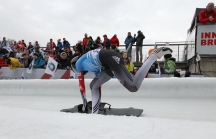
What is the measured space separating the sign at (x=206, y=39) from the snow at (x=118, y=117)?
241 cm

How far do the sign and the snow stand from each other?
2409 millimetres

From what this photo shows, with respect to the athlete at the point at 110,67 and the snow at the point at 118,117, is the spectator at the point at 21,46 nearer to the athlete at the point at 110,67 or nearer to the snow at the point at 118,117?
the snow at the point at 118,117

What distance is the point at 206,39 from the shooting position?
6.27m

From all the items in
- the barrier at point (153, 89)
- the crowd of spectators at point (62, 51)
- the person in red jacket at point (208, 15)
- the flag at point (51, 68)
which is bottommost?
the barrier at point (153, 89)

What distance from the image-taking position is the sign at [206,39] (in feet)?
20.3

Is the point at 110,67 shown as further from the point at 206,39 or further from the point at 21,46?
the point at 21,46

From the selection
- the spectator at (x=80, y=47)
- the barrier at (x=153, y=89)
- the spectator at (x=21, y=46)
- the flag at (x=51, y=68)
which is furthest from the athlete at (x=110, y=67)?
the spectator at (x=21, y=46)

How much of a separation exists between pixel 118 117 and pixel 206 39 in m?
5.82

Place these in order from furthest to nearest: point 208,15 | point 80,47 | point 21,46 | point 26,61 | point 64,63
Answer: point 21,46, point 80,47, point 26,61, point 64,63, point 208,15

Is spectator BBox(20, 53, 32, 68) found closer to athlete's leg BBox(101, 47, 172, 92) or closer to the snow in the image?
the snow

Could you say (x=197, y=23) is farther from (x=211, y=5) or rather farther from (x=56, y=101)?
(x=56, y=101)

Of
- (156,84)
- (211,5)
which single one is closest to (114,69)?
(156,84)

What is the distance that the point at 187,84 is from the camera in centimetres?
427

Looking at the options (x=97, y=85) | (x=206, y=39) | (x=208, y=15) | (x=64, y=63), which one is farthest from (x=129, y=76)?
(x=64, y=63)
